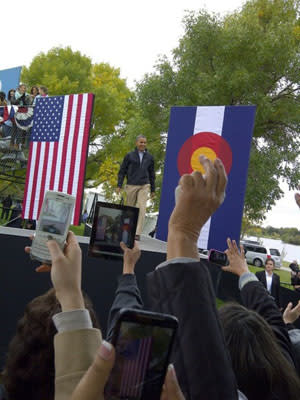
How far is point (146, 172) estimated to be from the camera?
6.47 metres

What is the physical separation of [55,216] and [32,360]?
26.5 inches

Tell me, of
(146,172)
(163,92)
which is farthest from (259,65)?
(146,172)

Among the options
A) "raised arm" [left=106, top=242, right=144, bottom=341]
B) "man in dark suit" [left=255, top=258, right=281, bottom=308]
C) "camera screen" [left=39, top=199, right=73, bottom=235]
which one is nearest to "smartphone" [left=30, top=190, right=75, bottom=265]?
"camera screen" [left=39, top=199, right=73, bottom=235]

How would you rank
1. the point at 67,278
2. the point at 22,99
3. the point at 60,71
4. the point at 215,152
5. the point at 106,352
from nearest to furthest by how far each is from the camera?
the point at 106,352, the point at 67,278, the point at 215,152, the point at 22,99, the point at 60,71

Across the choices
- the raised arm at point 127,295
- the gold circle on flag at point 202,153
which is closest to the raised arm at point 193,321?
the raised arm at point 127,295

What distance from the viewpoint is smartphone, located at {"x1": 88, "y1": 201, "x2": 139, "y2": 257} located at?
2078 mm

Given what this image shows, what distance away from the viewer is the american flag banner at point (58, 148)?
Result: 555cm

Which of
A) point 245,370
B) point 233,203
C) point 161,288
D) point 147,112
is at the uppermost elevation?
point 147,112

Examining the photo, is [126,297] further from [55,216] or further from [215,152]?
[215,152]

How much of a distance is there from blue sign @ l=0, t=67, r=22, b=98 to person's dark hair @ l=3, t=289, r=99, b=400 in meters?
13.0

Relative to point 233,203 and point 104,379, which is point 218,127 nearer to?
point 233,203

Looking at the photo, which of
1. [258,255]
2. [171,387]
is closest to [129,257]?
[171,387]

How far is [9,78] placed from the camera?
1304 cm

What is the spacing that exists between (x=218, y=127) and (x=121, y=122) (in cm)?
1536
